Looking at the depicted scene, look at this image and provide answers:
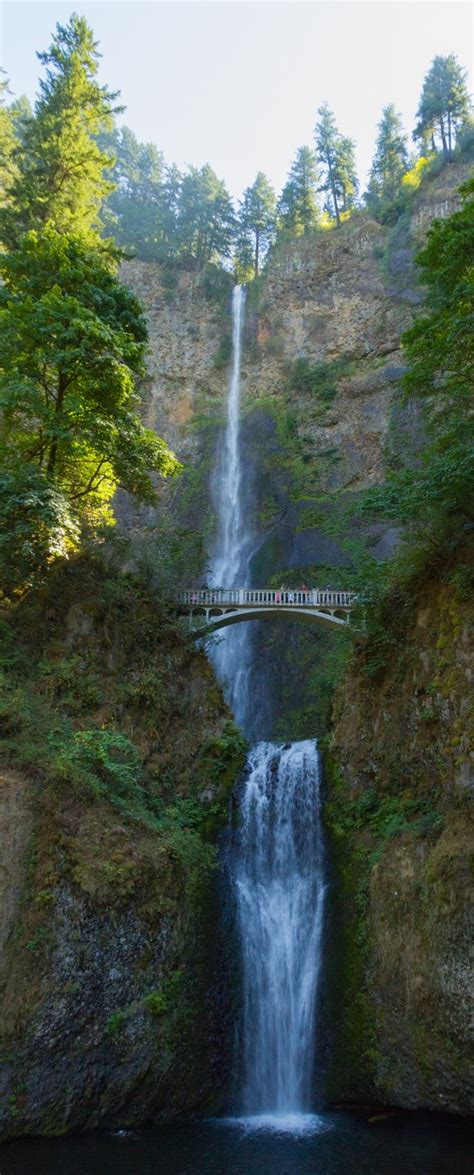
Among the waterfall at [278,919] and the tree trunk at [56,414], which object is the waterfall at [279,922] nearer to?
the waterfall at [278,919]

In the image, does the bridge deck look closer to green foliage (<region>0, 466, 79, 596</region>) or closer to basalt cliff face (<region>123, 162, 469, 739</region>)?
basalt cliff face (<region>123, 162, 469, 739</region>)

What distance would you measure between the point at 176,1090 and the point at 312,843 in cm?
575

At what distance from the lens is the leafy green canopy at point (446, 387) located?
12.8m

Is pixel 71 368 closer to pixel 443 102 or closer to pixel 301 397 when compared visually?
pixel 301 397

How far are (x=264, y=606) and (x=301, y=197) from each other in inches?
1613

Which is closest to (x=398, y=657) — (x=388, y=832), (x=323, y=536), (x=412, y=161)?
(x=388, y=832)

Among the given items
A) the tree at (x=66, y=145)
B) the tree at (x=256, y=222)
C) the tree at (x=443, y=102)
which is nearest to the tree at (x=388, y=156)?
the tree at (x=443, y=102)

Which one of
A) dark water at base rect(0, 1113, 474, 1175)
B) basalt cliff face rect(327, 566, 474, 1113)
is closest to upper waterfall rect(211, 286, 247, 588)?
basalt cliff face rect(327, 566, 474, 1113)

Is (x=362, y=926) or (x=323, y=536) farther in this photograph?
(x=323, y=536)

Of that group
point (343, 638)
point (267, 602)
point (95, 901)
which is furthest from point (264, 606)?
point (95, 901)

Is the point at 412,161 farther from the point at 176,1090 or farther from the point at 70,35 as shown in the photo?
the point at 176,1090

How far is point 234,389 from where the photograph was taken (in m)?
40.0

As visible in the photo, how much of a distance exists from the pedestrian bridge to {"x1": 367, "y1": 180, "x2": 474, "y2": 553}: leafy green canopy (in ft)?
22.3

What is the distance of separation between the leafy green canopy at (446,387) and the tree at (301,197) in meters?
37.8
